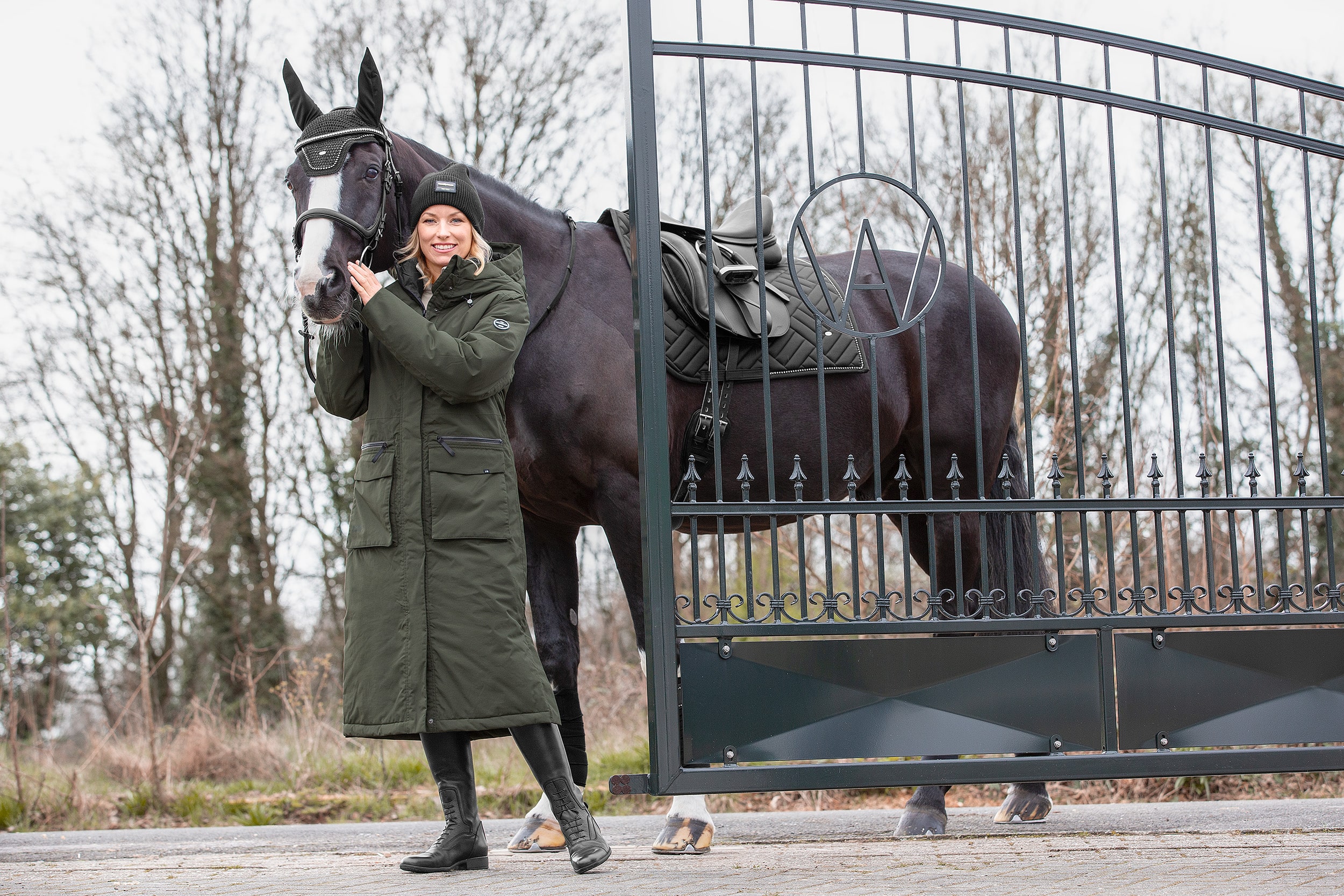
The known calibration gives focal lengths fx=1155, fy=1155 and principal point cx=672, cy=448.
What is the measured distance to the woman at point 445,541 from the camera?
3174 millimetres

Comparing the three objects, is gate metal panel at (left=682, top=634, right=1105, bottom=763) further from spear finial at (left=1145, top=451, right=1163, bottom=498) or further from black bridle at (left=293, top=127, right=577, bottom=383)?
black bridle at (left=293, top=127, right=577, bottom=383)

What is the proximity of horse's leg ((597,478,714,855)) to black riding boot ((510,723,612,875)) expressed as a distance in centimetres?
41

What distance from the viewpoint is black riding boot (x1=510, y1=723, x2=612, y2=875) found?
10.8 feet

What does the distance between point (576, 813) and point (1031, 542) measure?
2.27 m

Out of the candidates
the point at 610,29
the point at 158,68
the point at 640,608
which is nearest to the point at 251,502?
the point at 158,68

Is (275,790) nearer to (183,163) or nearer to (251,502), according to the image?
(251,502)

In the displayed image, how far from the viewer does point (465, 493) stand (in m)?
3.24

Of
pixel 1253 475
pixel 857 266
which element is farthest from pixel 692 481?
pixel 1253 475

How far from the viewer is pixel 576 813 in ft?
11.0

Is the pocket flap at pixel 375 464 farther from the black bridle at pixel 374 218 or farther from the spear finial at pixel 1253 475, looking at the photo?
the spear finial at pixel 1253 475

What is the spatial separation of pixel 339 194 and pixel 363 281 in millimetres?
373

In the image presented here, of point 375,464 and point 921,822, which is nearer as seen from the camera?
point 375,464

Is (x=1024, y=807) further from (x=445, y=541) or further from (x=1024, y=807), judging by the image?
(x=445, y=541)

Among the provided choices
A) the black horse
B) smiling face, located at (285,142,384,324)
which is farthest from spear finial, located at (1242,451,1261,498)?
smiling face, located at (285,142,384,324)
